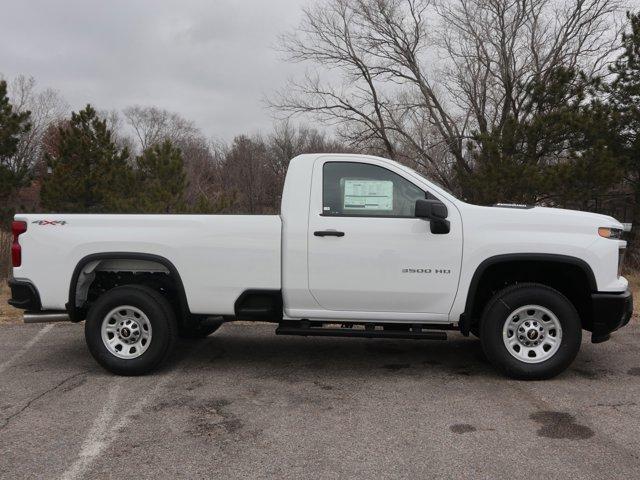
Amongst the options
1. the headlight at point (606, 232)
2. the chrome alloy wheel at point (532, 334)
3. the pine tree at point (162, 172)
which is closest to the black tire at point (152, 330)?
the chrome alloy wheel at point (532, 334)

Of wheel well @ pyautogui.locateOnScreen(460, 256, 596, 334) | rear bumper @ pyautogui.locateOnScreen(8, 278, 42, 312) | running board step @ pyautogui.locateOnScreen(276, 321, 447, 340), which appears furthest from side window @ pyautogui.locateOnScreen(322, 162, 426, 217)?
rear bumper @ pyautogui.locateOnScreen(8, 278, 42, 312)

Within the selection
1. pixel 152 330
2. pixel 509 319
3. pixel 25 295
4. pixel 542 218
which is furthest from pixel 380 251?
pixel 25 295

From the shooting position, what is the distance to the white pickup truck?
504 centimetres

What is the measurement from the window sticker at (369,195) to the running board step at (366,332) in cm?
111

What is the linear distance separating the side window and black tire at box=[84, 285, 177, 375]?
1.73 m

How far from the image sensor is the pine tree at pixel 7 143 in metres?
18.5

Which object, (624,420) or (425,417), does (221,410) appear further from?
(624,420)

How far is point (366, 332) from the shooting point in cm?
524

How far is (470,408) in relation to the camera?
14.8 ft

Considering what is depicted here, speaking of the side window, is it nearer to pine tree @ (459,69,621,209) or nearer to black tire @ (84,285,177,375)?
black tire @ (84,285,177,375)

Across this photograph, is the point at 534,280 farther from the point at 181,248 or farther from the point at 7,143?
the point at 7,143

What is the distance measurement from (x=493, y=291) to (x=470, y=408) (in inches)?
56.4

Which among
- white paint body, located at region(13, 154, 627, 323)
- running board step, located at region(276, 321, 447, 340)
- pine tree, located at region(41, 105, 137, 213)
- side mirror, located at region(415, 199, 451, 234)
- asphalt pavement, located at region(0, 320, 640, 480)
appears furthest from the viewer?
pine tree, located at region(41, 105, 137, 213)

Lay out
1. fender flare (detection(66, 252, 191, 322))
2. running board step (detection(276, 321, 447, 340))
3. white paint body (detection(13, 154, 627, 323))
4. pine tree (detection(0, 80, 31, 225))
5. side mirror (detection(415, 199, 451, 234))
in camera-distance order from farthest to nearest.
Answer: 1. pine tree (detection(0, 80, 31, 225))
2. fender flare (detection(66, 252, 191, 322))
3. running board step (detection(276, 321, 447, 340))
4. white paint body (detection(13, 154, 627, 323))
5. side mirror (detection(415, 199, 451, 234))
